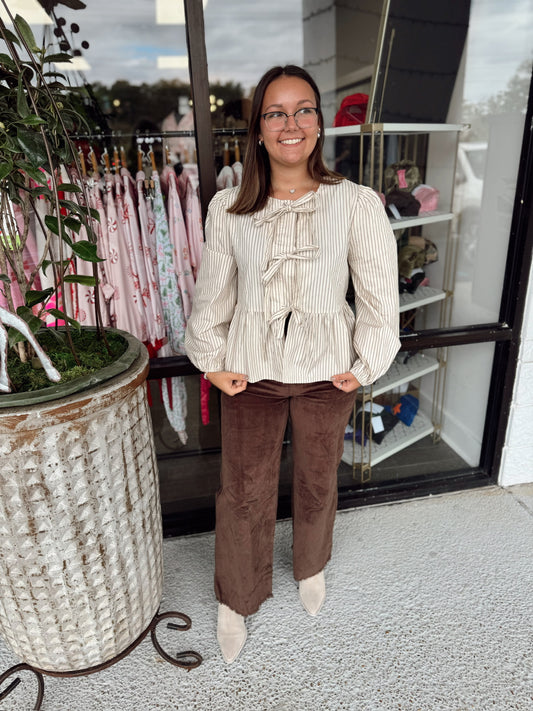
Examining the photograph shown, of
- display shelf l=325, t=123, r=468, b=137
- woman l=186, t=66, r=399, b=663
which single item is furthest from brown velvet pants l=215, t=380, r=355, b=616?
display shelf l=325, t=123, r=468, b=137

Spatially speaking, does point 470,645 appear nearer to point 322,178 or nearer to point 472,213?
point 322,178

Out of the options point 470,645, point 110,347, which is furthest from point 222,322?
point 470,645

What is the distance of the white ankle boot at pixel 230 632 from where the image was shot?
56.3 inches

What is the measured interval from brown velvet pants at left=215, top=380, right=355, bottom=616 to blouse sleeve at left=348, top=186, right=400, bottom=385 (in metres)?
0.14

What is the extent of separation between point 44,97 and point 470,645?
1839mm

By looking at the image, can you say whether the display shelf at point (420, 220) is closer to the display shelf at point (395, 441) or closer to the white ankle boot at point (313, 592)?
the display shelf at point (395, 441)

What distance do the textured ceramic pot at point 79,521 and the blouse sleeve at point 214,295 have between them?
18 cm

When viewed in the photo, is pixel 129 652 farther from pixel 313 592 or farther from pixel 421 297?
pixel 421 297

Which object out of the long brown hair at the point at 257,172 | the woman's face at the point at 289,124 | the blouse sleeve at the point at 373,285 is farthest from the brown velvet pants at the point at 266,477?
the woman's face at the point at 289,124

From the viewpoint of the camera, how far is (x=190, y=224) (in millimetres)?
1729

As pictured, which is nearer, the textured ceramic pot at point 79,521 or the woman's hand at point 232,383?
the textured ceramic pot at point 79,521

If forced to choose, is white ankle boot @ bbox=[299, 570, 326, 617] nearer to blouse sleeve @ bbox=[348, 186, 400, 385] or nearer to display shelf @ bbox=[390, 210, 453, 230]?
blouse sleeve @ bbox=[348, 186, 400, 385]

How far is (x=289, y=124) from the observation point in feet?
3.81

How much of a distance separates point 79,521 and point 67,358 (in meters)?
0.38
